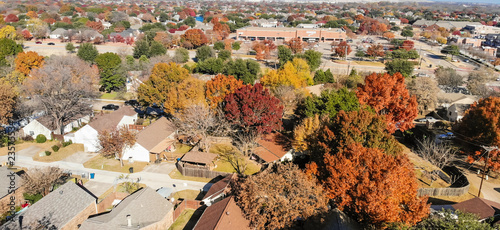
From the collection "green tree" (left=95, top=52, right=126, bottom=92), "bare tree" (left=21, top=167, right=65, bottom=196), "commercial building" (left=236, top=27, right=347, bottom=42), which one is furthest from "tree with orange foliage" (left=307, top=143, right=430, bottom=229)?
"commercial building" (left=236, top=27, right=347, bottom=42)

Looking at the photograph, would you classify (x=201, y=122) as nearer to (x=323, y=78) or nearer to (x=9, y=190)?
(x=9, y=190)

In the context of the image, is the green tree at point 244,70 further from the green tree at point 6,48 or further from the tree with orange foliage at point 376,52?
the green tree at point 6,48

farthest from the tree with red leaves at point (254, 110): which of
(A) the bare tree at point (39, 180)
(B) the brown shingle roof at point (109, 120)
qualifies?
(A) the bare tree at point (39, 180)

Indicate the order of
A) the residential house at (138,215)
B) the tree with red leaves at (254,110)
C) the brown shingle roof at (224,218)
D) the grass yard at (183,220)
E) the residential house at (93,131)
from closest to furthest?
the brown shingle roof at (224,218) → the residential house at (138,215) → the grass yard at (183,220) → the tree with red leaves at (254,110) → the residential house at (93,131)

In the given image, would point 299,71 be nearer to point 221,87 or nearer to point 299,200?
point 221,87

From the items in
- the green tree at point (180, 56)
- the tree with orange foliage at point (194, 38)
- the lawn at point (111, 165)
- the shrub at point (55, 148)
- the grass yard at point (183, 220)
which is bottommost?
the grass yard at point (183, 220)

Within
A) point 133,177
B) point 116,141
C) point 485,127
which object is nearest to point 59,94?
point 116,141
